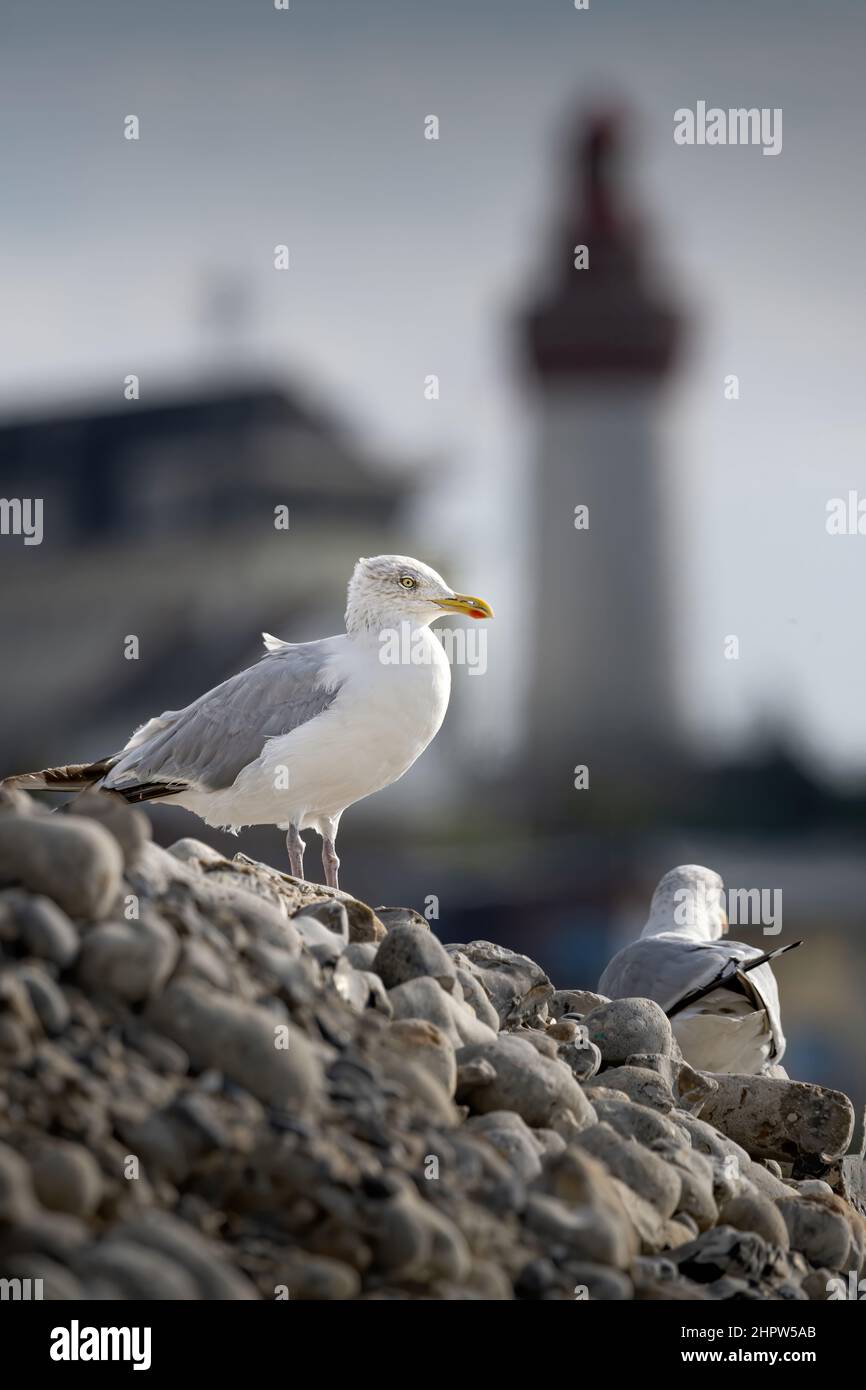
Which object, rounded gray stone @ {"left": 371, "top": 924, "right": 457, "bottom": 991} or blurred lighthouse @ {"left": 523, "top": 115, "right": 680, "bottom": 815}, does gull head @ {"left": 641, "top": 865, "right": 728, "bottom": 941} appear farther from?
blurred lighthouse @ {"left": 523, "top": 115, "right": 680, "bottom": 815}

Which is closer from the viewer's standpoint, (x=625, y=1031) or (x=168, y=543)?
(x=625, y=1031)

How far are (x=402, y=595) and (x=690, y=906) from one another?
1.97m

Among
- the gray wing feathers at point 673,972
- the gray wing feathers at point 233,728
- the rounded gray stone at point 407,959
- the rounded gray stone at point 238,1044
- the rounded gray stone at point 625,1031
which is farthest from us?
the gray wing feathers at point 233,728

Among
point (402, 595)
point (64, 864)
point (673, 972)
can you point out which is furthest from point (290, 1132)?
point (402, 595)

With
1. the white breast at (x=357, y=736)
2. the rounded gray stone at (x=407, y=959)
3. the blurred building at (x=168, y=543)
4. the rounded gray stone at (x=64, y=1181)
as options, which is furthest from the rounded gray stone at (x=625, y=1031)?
the blurred building at (x=168, y=543)

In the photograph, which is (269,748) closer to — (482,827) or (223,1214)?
(223,1214)

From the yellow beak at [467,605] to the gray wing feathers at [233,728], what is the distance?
522mm

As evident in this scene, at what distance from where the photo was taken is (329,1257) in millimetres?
3680

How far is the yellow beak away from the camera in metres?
7.06

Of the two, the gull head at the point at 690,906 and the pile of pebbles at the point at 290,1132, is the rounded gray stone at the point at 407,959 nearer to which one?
the pile of pebbles at the point at 290,1132

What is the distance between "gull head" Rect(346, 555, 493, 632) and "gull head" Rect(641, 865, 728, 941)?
1651mm

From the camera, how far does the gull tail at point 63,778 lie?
22.3 ft

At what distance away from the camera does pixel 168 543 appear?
100ft

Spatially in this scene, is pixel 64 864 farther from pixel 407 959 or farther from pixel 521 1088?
pixel 521 1088
